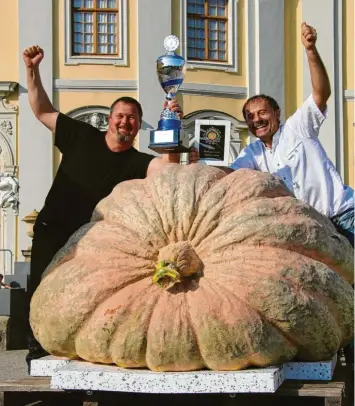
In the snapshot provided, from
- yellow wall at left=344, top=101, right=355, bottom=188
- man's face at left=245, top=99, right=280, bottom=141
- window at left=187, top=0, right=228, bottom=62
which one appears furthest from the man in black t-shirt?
window at left=187, top=0, right=228, bottom=62

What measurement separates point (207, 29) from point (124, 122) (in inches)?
632

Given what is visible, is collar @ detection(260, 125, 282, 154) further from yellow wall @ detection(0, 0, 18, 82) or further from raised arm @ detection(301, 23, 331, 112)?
yellow wall @ detection(0, 0, 18, 82)

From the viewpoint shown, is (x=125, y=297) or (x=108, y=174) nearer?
(x=125, y=297)

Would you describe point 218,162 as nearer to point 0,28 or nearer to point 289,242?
point 289,242

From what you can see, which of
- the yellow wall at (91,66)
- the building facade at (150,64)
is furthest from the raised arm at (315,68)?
the yellow wall at (91,66)

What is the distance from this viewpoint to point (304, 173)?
187 inches

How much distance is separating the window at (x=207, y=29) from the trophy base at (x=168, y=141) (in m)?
14.6

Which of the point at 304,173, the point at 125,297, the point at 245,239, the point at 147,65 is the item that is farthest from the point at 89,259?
the point at 147,65

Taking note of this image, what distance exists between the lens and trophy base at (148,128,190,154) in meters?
5.76

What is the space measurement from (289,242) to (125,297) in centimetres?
70

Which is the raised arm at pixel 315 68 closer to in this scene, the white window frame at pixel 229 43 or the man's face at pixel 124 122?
the man's face at pixel 124 122

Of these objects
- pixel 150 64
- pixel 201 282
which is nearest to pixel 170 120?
pixel 201 282

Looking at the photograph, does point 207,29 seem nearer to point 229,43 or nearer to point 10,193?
point 229,43

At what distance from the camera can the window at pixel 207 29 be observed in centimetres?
2048
